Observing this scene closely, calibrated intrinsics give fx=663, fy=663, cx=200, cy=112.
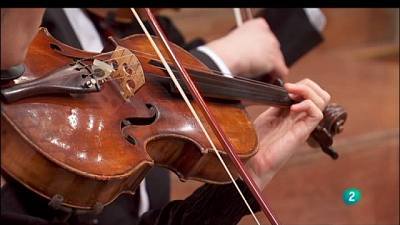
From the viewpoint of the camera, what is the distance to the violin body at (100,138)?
0.52m

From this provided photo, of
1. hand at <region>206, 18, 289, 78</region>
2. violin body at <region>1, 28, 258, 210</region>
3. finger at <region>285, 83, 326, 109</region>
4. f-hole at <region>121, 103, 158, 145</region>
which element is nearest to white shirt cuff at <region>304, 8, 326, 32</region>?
hand at <region>206, 18, 289, 78</region>

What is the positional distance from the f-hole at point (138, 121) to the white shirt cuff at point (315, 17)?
0.59m

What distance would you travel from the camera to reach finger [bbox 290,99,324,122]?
33.4 inches

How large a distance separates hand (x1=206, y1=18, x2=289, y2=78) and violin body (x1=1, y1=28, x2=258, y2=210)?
278 mm

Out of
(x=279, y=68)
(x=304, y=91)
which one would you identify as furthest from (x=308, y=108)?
A: (x=279, y=68)

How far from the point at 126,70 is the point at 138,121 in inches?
2.0

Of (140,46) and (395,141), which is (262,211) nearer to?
(140,46)

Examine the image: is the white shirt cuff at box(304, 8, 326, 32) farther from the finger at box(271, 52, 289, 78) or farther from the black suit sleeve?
the black suit sleeve

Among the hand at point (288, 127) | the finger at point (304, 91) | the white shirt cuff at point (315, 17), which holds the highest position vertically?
the finger at point (304, 91)

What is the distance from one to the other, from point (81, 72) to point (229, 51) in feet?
1.61

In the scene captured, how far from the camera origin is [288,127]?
872 millimetres

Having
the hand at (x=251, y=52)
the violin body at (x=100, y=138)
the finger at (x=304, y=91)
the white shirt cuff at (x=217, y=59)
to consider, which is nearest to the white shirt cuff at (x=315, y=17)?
the hand at (x=251, y=52)

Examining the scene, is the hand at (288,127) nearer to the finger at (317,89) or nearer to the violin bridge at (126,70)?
the finger at (317,89)
